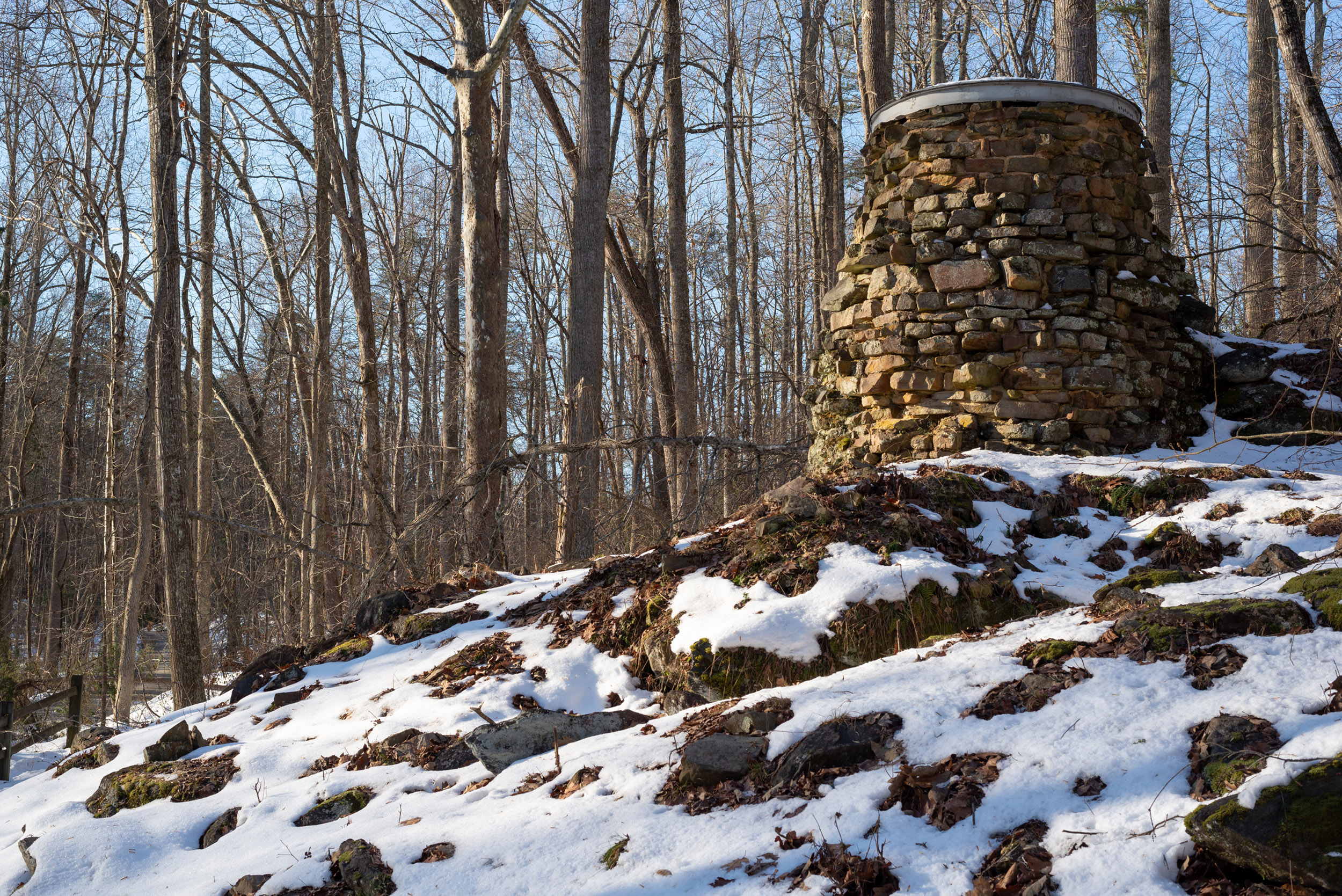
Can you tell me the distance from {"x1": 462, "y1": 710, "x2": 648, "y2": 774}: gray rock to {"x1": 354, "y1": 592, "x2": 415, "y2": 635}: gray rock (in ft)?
7.20

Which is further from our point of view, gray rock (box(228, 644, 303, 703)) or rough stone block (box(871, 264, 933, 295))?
rough stone block (box(871, 264, 933, 295))

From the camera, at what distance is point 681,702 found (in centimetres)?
438

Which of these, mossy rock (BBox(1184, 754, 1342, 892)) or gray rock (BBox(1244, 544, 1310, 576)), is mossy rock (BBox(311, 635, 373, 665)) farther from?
gray rock (BBox(1244, 544, 1310, 576))

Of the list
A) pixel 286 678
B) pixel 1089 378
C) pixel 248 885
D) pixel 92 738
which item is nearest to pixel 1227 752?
pixel 248 885

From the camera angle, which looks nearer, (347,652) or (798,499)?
(798,499)

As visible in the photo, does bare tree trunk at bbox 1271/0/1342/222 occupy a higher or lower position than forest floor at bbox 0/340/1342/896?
higher

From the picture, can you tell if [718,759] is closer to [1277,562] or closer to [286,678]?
[1277,562]

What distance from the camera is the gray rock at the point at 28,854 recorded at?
3.80m

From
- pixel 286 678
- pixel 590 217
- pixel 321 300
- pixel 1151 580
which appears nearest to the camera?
pixel 1151 580

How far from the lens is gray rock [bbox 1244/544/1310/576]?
4.12 meters

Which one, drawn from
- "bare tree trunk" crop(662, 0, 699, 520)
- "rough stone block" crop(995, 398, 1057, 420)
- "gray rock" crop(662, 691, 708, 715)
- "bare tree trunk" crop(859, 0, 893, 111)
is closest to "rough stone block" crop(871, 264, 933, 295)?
"rough stone block" crop(995, 398, 1057, 420)

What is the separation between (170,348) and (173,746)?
4.77 metres

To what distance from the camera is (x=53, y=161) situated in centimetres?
1067

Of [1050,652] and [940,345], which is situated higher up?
[940,345]
